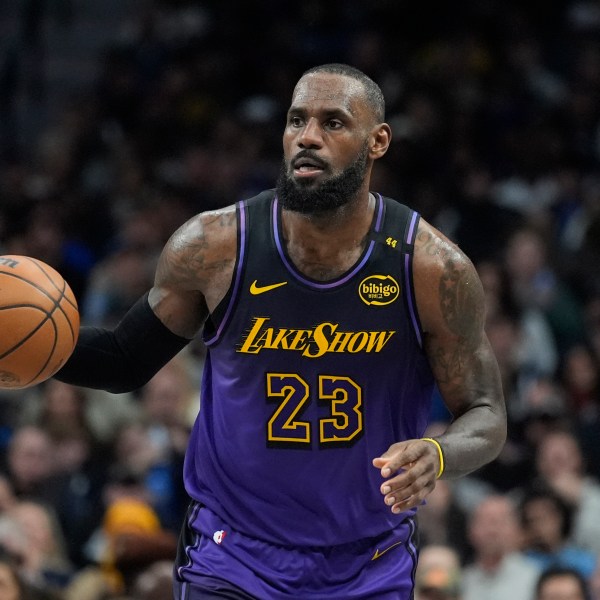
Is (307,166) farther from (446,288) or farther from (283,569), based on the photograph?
(283,569)

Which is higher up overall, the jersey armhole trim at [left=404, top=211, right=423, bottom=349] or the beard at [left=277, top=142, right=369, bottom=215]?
the beard at [left=277, top=142, right=369, bottom=215]

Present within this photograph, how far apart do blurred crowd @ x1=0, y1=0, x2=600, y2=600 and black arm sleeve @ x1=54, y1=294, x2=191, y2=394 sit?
1567 millimetres

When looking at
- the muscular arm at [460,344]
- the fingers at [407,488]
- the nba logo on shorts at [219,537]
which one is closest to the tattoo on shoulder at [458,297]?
the muscular arm at [460,344]

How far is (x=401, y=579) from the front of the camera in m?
4.84

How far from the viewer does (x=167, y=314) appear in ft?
16.1

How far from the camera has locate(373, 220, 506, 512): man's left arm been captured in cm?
471

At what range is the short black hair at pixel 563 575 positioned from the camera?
699 cm

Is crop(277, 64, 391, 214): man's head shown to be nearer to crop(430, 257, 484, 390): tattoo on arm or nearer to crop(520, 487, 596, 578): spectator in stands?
crop(430, 257, 484, 390): tattoo on arm

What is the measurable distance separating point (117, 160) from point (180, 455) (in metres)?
5.07

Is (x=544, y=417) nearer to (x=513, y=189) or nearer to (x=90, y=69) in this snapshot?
(x=513, y=189)

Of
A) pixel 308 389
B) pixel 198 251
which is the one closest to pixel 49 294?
pixel 198 251

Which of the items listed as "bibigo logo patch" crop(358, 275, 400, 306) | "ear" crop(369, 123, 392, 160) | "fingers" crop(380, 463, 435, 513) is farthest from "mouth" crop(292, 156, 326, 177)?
"fingers" crop(380, 463, 435, 513)

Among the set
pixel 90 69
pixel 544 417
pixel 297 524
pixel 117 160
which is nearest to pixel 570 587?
pixel 544 417

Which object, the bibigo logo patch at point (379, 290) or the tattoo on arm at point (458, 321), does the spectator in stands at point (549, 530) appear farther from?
the bibigo logo patch at point (379, 290)
